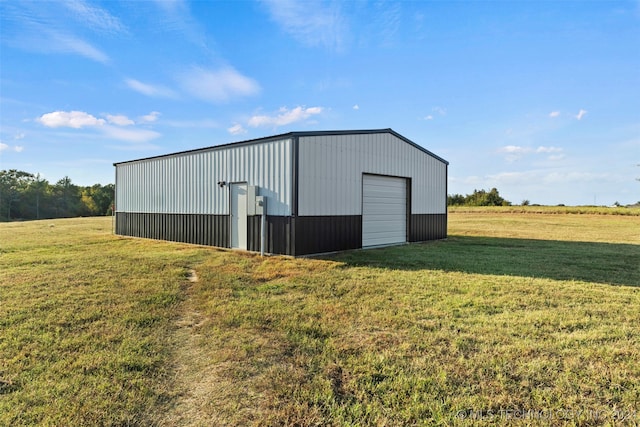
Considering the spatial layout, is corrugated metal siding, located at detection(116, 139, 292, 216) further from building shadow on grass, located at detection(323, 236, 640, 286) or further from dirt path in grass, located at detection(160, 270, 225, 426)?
dirt path in grass, located at detection(160, 270, 225, 426)

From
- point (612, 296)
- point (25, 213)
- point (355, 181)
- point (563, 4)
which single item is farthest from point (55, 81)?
point (25, 213)

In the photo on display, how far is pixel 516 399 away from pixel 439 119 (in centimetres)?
1468

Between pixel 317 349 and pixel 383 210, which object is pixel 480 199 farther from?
pixel 317 349

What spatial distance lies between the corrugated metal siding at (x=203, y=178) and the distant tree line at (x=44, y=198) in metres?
48.7

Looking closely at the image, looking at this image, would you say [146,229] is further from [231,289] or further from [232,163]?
[231,289]

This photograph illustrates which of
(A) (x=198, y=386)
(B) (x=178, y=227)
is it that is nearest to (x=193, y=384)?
(A) (x=198, y=386)

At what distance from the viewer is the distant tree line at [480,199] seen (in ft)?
210

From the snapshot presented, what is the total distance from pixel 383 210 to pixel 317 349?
30.7 feet

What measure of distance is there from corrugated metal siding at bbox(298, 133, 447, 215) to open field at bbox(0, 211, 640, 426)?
3.41 meters

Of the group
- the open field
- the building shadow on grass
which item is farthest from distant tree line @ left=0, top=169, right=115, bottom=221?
the building shadow on grass

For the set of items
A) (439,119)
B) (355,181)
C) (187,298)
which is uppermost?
(439,119)

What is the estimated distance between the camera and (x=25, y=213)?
51.9 meters

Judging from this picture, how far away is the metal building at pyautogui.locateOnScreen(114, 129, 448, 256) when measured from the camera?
9617 mm

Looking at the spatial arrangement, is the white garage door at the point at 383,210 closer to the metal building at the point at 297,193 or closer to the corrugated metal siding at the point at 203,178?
the metal building at the point at 297,193
